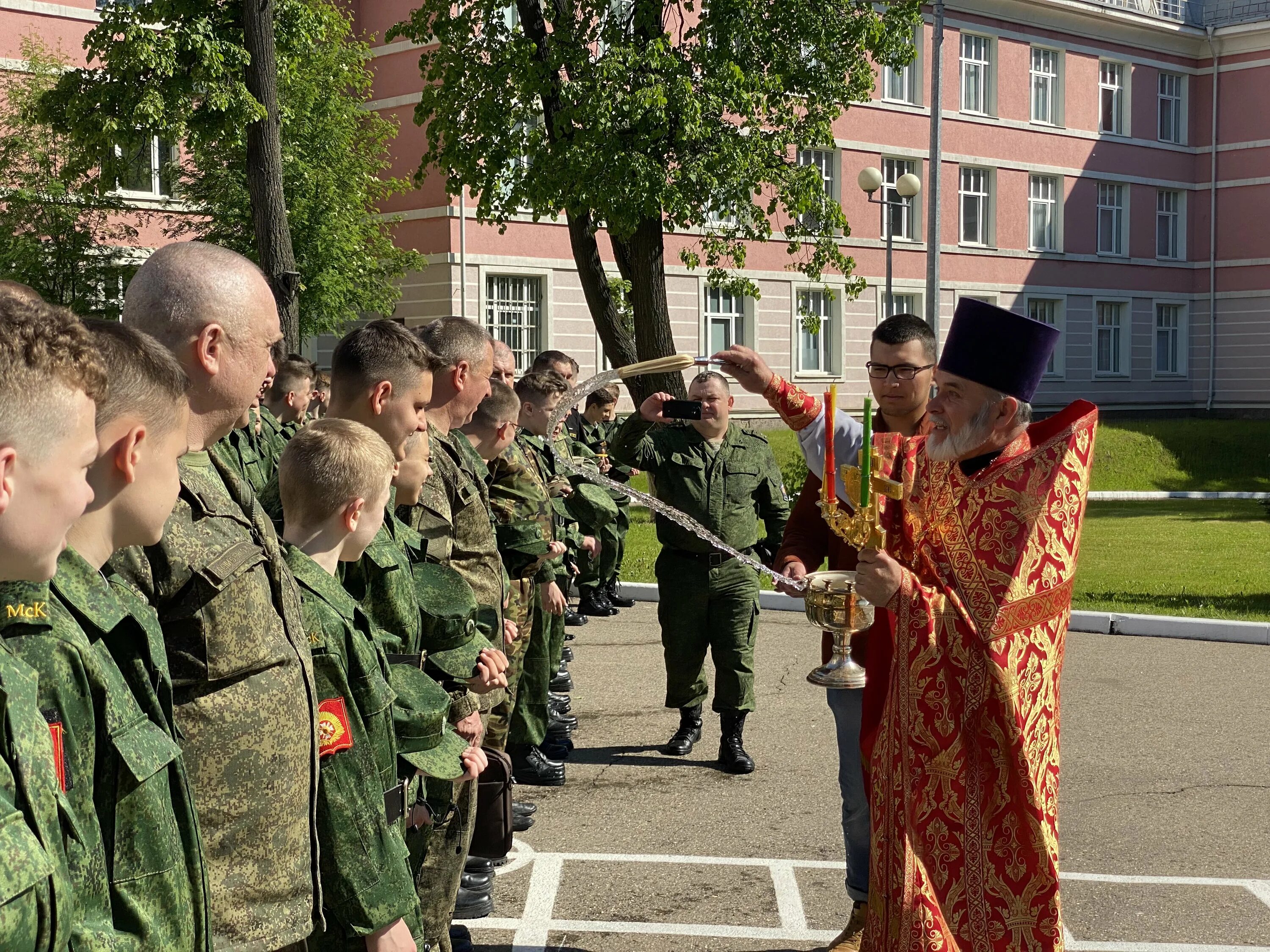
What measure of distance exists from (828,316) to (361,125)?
1348 cm

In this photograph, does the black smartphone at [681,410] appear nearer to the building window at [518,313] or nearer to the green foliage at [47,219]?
the green foliage at [47,219]

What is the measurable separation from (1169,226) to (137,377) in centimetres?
4703

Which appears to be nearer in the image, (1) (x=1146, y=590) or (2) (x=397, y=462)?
(2) (x=397, y=462)

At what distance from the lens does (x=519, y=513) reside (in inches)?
286

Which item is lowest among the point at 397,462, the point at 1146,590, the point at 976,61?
the point at 1146,590

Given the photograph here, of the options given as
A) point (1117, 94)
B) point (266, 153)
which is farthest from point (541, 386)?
point (1117, 94)

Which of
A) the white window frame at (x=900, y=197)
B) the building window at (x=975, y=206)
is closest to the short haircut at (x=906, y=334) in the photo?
the white window frame at (x=900, y=197)

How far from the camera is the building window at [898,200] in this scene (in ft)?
125

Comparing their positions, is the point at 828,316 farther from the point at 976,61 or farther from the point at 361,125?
the point at 361,125

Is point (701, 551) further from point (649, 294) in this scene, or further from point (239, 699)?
point (649, 294)

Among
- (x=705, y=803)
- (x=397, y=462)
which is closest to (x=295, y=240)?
(x=705, y=803)

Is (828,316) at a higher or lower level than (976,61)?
lower

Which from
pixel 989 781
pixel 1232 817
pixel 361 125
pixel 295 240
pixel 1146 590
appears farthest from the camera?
pixel 361 125

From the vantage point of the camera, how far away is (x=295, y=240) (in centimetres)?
2520
